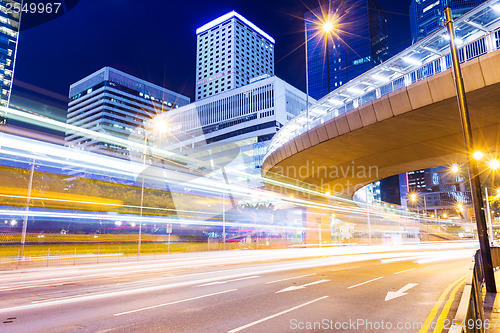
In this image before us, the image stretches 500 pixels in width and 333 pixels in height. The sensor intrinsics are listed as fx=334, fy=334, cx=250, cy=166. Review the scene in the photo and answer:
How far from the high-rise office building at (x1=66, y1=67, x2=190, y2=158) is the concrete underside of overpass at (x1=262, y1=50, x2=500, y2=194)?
140 metres

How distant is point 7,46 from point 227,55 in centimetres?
9545

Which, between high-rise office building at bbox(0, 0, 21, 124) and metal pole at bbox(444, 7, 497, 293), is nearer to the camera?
metal pole at bbox(444, 7, 497, 293)

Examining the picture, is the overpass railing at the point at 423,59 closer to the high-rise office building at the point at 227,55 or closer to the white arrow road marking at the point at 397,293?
the white arrow road marking at the point at 397,293

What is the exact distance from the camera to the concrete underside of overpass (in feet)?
53.3

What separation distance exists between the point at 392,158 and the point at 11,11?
13127 cm

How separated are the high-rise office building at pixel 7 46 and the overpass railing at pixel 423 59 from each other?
103497 millimetres

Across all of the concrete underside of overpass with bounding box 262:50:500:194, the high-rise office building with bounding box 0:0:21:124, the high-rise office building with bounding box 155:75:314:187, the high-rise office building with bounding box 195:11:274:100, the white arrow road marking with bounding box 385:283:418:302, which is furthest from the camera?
the high-rise office building with bounding box 195:11:274:100

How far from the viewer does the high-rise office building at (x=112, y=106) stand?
159875mm

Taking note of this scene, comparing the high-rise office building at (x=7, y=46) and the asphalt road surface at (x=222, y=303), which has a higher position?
the high-rise office building at (x=7, y=46)

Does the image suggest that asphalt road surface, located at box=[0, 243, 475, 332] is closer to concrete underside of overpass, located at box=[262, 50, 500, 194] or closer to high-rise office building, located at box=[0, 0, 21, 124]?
concrete underside of overpass, located at box=[262, 50, 500, 194]

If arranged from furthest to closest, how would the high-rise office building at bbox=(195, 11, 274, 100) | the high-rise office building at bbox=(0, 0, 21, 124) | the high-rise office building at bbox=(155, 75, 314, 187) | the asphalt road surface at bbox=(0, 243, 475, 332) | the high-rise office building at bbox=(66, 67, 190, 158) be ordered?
the high-rise office building at bbox=(195, 11, 274, 100) → the high-rise office building at bbox=(66, 67, 190, 158) → the high-rise office building at bbox=(155, 75, 314, 187) → the high-rise office building at bbox=(0, 0, 21, 124) → the asphalt road surface at bbox=(0, 243, 475, 332)

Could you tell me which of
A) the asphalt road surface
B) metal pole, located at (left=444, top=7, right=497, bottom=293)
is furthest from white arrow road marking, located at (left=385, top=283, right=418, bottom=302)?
metal pole, located at (left=444, top=7, right=497, bottom=293)

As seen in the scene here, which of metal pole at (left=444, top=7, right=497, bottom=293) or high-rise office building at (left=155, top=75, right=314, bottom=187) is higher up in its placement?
high-rise office building at (left=155, top=75, right=314, bottom=187)

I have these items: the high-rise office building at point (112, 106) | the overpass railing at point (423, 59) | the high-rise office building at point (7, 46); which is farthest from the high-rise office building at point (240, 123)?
the overpass railing at point (423, 59)
